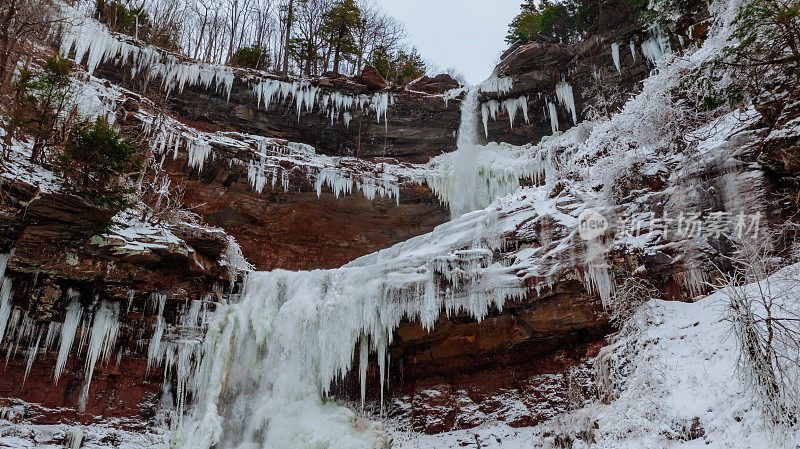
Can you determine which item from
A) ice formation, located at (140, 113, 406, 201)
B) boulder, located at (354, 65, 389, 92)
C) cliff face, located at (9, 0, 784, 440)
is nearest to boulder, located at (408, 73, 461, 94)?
boulder, located at (354, 65, 389, 92)

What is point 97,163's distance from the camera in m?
11.0

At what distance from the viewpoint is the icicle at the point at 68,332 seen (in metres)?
10.8

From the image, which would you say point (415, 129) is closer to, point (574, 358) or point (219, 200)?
point (219, 200)

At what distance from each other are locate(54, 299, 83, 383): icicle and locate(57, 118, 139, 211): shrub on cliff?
2528 mm

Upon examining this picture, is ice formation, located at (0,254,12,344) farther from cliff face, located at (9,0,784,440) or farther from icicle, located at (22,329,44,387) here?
icicle, located at (22,329,44,387)

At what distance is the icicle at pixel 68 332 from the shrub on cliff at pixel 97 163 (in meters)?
2.53

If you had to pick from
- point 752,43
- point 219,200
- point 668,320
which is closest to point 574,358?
point 668,320

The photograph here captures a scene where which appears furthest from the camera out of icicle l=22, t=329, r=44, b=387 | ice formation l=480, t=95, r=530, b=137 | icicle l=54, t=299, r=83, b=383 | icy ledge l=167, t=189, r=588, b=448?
ice formation l=480, t=95, r=530, b=137

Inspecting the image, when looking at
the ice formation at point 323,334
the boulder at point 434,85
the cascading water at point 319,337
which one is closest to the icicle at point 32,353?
the cascading water at point 319,337

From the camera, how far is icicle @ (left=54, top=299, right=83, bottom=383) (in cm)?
1075

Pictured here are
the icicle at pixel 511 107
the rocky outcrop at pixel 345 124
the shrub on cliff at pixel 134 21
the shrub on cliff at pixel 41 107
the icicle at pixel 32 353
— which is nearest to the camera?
the icicle at pixel 32 353

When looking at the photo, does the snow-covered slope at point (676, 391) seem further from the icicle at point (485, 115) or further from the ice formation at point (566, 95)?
the icicle at point (485, 115)

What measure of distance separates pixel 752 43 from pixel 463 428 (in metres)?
9.62

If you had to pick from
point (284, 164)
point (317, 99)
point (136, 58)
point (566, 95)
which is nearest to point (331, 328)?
point (284, 164)
